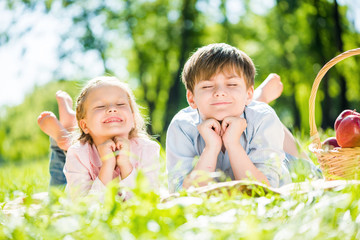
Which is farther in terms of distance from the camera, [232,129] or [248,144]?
[248,144]

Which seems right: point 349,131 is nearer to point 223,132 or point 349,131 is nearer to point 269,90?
point 223,132

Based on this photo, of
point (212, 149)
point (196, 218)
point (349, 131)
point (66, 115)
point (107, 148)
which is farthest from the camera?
point (66, 115)

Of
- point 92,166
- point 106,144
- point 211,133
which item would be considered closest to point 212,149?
point 211,133

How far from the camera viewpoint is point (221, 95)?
2.52m

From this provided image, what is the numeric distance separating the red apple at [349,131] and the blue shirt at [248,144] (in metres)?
0.41

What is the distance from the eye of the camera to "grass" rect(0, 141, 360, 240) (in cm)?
114

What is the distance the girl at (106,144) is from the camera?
2545 millimetres

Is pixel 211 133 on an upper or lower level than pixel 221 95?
lower

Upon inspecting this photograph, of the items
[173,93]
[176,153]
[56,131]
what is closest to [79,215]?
[176,153]

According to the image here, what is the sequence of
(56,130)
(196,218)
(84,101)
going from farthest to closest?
(56,130)
(84,101)
(196,218)

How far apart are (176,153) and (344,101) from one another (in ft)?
35.0

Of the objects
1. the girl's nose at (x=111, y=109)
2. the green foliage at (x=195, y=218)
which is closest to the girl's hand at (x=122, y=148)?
the girl's nose at (x=111, y=109)

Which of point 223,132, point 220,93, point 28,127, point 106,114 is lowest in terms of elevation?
point 28,127

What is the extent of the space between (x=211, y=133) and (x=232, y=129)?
0.45 feet
